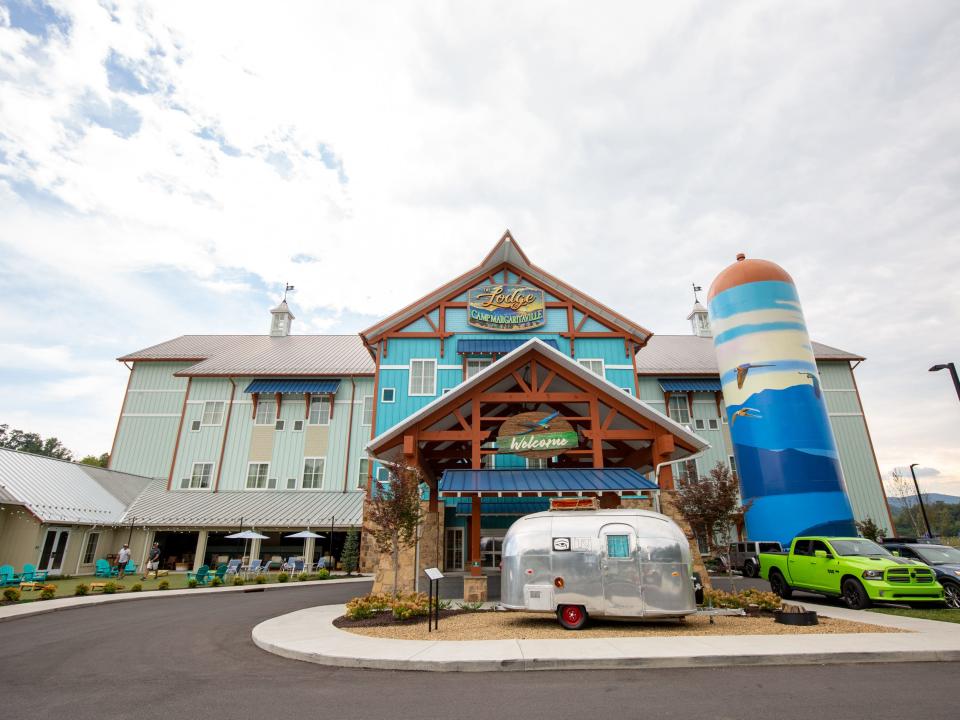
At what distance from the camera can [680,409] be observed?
34.7 meters

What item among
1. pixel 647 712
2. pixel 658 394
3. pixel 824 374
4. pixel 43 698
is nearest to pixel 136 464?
pixel 43 698

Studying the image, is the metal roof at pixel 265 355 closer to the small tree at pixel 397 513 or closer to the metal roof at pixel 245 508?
the metal roof at pixel 245 508

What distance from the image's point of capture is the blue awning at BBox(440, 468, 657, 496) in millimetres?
13930

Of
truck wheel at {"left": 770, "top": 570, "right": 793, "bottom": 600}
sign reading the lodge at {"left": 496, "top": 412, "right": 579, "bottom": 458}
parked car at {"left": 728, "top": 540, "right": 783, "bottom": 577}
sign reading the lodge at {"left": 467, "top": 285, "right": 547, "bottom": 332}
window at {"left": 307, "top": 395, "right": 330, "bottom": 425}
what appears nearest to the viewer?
sign reading the lodge at {"left": 496, "top": 412, "right": 579, "bottom": 458}

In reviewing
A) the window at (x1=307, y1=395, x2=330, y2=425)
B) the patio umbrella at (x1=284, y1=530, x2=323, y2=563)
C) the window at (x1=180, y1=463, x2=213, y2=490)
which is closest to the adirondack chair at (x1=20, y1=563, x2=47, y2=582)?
the patio umbrella at (x1=284, y1=530, x2=323, y2=563)

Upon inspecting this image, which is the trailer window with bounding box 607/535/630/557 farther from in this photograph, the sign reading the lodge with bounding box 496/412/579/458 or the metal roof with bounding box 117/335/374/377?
the metal roof with bounding box 117/335/374/377

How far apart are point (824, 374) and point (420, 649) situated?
37975mm

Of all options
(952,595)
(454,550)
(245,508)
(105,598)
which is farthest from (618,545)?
(245,508)

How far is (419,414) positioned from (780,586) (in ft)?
43.6

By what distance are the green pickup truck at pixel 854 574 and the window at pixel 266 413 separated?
30.5m

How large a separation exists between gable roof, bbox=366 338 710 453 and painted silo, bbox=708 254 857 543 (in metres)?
13.0

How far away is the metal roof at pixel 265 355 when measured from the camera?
116 feet

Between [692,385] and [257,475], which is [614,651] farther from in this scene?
[257,475]

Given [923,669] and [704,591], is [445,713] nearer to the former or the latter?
[923,669]
